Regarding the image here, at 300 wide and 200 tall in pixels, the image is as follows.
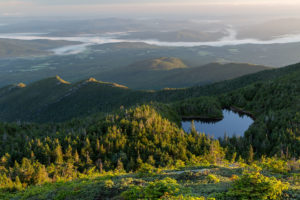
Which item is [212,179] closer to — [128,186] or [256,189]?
[256,189]

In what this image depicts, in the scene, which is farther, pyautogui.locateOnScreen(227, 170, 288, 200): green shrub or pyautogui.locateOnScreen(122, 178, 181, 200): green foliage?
pyautogui.locateOnScreen(122, 178, 181, 200): green foliage

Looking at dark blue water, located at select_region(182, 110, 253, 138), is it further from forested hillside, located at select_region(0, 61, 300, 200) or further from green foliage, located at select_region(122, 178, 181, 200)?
green foliage, located at select_region(122, 178, 181, 200)

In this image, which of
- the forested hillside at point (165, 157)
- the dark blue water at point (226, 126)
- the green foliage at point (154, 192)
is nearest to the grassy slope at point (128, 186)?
the forested hillside at point (165, 157)

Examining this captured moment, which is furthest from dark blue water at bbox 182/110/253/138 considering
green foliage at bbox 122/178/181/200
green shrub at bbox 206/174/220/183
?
green foliage at bbox 122/178/181/200

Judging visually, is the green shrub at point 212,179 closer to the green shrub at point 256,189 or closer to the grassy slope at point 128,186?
the grassy slope at point 128,186

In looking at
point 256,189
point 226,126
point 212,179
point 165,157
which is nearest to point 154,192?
point 256,189
